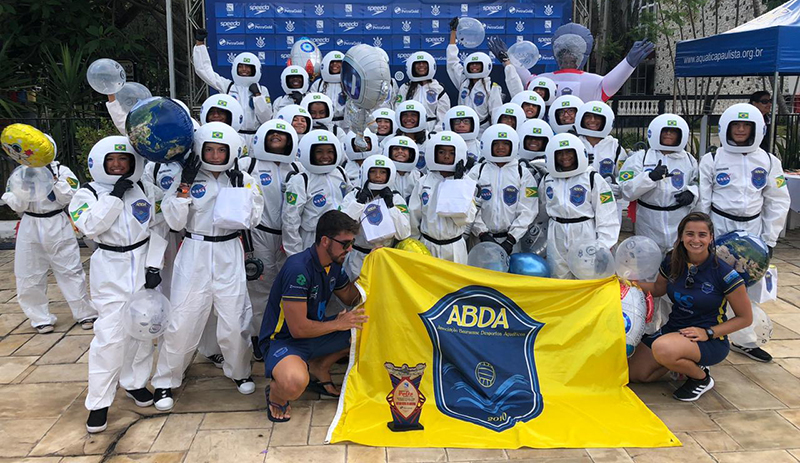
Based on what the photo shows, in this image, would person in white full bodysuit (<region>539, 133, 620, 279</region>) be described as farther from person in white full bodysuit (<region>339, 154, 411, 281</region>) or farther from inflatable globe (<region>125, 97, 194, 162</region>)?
inflatable globe (<region>125, 97, 194, 162</region>)

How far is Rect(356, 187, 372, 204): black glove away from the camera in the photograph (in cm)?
470

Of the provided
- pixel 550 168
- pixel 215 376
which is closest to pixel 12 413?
pixel 215 376

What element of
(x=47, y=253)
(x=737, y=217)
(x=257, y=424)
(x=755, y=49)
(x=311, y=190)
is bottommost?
(x=257, y=424)

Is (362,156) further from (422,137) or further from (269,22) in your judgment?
(269,22)

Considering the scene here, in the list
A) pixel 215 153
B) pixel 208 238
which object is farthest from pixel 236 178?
pixel 208 238

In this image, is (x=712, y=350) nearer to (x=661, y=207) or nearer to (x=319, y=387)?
(x=661, y=207)

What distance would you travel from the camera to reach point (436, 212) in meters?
4.85

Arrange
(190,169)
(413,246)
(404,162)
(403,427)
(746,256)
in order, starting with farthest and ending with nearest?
(404,162), (413,246), (746,256), (190,169), (403,427)

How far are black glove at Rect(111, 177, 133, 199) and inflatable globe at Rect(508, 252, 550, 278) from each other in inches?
102

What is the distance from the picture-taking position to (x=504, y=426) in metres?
3.82

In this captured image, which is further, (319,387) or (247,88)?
(247,88)

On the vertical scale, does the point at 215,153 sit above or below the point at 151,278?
above

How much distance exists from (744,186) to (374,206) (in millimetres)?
2886

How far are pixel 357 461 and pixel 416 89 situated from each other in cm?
528
